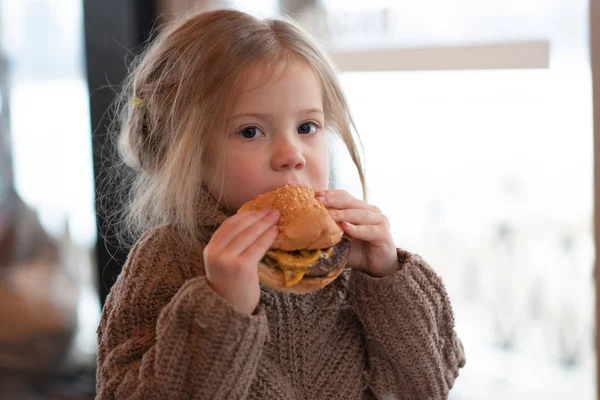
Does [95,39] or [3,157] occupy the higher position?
[95,39]

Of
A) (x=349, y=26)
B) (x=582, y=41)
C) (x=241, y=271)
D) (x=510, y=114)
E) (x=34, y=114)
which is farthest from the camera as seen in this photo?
(x=34, y=114)

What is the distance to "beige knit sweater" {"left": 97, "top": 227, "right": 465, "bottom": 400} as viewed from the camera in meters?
1.06

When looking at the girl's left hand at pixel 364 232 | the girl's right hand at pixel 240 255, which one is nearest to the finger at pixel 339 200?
the girl's left hand at pixel 364 232

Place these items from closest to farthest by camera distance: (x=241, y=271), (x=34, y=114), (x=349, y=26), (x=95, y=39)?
1. (x=241, y=271)
2. (x=349, y=26)
3. (x=95, y=39)
4. (x=34, y=114)

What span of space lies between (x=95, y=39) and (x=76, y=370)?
4.17ft

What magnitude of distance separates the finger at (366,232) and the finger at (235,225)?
0.45 feet

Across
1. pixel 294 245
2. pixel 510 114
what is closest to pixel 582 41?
pixel 510 114

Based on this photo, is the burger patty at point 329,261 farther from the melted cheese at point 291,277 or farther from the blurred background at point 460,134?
the blurred background at point 460,134

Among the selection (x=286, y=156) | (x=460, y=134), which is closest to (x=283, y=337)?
(x=286, y=156)

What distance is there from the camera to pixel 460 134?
2.04 metres

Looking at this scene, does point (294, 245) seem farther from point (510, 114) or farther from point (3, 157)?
point (3, 157)

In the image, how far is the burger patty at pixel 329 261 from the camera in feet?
3.64

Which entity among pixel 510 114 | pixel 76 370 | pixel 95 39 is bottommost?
pixel 76 370

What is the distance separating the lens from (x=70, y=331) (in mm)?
2855
